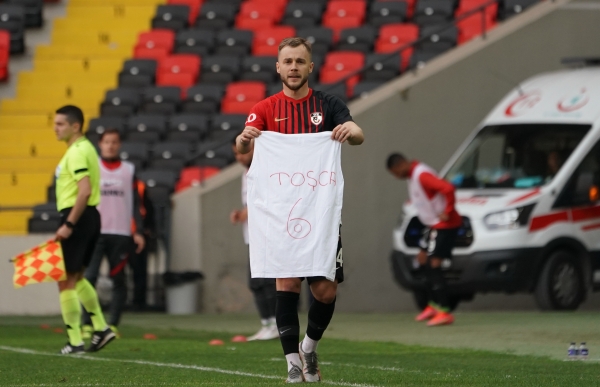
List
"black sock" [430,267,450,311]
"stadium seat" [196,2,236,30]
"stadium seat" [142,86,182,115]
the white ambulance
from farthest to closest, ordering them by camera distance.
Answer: "stadium seat" [196,2,236,30]
"stadium seat" [142,86,182,115]
the white ambulance
"black sock" [430,267,450,311]

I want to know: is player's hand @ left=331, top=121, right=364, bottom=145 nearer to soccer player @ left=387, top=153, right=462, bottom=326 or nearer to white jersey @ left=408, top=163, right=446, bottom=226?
soccer player @ left=387, top=153, right=462, bottom=326

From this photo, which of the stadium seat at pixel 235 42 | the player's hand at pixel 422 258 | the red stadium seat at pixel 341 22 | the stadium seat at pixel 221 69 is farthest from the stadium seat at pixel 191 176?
the red stadium seat at pixel 341 22

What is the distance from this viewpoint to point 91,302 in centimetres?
1070

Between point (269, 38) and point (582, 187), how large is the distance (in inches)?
312

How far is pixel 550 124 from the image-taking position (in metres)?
16.2

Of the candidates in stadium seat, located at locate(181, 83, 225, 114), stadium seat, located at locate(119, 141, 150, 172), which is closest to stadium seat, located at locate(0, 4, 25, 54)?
stadium seat, located at locate(181, 83, 225, 114)

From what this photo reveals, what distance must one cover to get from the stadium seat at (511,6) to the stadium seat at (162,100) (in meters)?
5.18

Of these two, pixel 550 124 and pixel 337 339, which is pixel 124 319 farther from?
pixel 550 124

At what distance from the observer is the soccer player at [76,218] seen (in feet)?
34.1

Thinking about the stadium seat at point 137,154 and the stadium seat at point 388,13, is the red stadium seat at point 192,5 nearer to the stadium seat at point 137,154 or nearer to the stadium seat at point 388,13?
the stadium seat at point 388,13

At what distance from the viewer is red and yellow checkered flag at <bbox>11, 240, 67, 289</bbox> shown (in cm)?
1030

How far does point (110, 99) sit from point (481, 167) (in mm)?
6976

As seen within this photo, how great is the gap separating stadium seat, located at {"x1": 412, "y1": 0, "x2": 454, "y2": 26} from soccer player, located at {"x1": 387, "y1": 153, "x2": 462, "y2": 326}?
786cm

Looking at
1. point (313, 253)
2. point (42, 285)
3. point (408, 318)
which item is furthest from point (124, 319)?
point (313, 253)
